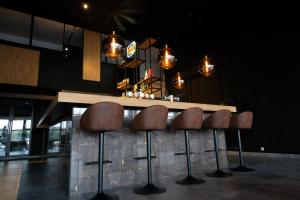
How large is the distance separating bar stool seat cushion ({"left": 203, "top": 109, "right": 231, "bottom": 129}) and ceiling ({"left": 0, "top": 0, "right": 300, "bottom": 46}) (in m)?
3.06

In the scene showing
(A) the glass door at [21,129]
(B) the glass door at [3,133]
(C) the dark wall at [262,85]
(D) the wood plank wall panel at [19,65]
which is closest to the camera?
(C) the dark wall at [262,85]

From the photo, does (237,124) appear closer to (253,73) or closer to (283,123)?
(283,123)

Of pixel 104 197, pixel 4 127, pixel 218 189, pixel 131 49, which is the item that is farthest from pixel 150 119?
pixel 4 127

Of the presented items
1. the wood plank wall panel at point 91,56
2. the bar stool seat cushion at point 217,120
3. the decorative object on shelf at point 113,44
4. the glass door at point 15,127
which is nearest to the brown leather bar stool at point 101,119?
the bar stool seat cushion at point 217,120

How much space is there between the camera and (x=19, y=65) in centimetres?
532

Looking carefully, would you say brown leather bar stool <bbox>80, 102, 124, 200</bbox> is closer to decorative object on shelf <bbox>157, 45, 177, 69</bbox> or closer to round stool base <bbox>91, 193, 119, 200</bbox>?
round stool base <bbox>91, 193, 119, 200</bbox>

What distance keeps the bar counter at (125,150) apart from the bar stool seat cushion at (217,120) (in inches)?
10.3

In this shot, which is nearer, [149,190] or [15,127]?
[149,190]

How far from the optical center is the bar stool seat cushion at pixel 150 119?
2.38 metres

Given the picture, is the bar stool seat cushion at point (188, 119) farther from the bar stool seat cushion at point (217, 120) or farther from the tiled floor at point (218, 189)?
the tiled floor at point (218, 189)

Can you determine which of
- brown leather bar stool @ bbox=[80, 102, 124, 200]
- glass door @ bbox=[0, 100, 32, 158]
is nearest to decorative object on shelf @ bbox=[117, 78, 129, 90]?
brown leather bar stool @ bbox=[80, 102, 124, 200]

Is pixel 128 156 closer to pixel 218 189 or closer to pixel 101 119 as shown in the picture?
pixel 101 119

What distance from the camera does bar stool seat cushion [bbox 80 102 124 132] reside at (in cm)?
205

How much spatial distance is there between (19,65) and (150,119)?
15.6 ft
